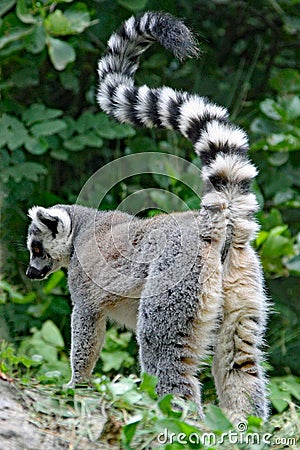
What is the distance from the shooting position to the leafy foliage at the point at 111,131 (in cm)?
646

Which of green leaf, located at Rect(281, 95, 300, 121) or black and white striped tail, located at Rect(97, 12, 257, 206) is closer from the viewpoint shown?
black and white striped tail, located at Rect(97, 12, 257, 206)

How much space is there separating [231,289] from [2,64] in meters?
4.08

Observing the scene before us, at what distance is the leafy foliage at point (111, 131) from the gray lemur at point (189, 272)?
1.06 m

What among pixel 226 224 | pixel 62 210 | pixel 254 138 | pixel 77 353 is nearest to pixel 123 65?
pixel 62 210

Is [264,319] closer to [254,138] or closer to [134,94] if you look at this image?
[134,94]

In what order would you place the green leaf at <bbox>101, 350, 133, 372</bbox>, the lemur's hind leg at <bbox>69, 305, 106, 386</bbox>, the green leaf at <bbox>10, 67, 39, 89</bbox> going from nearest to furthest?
the lemur's hind leg at <bbox>69, 305, 106, 386</bbox> → the green leaf at <bbox>101, 350, 133, 372</bbox> → the green leaf at <bbox>10, 67, 39, 89</bbox>

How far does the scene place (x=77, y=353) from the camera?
4.83 meters

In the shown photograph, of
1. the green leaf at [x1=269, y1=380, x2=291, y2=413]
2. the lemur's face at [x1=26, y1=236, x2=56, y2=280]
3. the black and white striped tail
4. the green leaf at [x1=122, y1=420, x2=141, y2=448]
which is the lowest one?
the green leaf at [x1=269, y1=380, x2=291, y2=413]

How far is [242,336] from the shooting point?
4.29 metres

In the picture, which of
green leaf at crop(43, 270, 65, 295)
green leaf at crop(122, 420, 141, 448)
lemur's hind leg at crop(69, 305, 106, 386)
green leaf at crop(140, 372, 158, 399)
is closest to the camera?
green leaf at crop(122, 420, 141, 448)

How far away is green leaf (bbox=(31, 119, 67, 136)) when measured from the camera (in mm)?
6751

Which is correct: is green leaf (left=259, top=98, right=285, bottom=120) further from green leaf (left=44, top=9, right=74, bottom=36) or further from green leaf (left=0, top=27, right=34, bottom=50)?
green leaf (left=0, top=27, right=34, bottom=50)

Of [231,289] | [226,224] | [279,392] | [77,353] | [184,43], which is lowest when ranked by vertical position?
[279,392]

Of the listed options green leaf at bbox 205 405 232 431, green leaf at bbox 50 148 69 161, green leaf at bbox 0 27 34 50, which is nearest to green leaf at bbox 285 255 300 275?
green leaf at bbox 50 148 69 161
